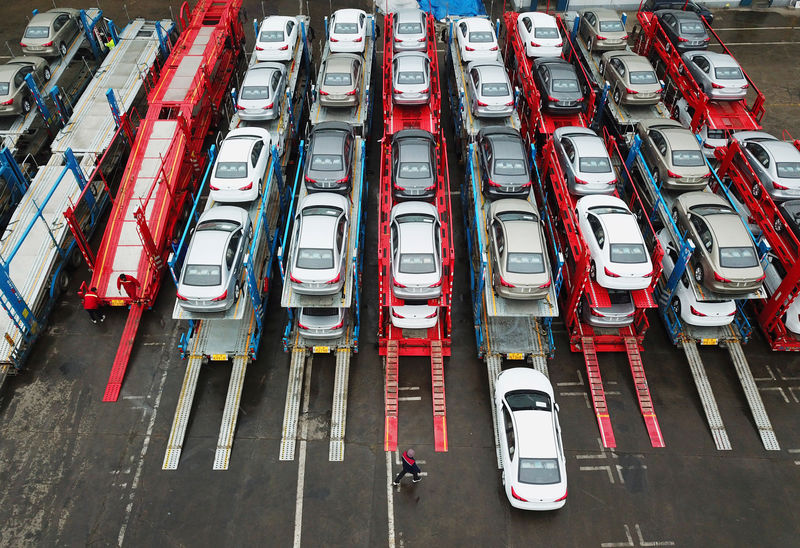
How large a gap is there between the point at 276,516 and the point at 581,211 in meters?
11.1

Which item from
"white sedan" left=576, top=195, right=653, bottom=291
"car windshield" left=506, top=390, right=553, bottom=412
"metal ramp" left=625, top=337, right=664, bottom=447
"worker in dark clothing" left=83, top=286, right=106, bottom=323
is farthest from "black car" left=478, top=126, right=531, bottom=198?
"worker in dark clothing" left=83, top=286, right=106, bottom=323

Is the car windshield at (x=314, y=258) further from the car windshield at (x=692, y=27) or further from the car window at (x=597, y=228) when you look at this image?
the car windshield at (x=692, y=27)

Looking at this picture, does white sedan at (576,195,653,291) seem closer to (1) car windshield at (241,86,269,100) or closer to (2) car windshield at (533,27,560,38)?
(2) car windshield at (533,27,560,38)

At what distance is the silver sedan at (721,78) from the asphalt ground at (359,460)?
9.75 m

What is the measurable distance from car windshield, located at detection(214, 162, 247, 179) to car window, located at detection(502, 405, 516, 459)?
32.9 feet

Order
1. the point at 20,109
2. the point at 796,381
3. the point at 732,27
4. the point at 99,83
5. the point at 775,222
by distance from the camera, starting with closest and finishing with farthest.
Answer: the point at 796,381, the point at 775,222, the point at 20,109, the point at 99,83, the point at 732,27

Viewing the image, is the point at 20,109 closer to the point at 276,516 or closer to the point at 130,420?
the point at 130,420

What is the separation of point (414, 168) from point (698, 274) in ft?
27.2

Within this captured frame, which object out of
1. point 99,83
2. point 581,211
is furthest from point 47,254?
point 581,211

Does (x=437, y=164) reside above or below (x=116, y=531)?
above

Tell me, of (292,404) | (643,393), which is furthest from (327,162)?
(643,393)

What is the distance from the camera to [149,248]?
16.3 meters

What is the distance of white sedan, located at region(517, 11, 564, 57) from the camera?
23188mm

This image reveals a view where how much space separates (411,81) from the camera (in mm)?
20359
